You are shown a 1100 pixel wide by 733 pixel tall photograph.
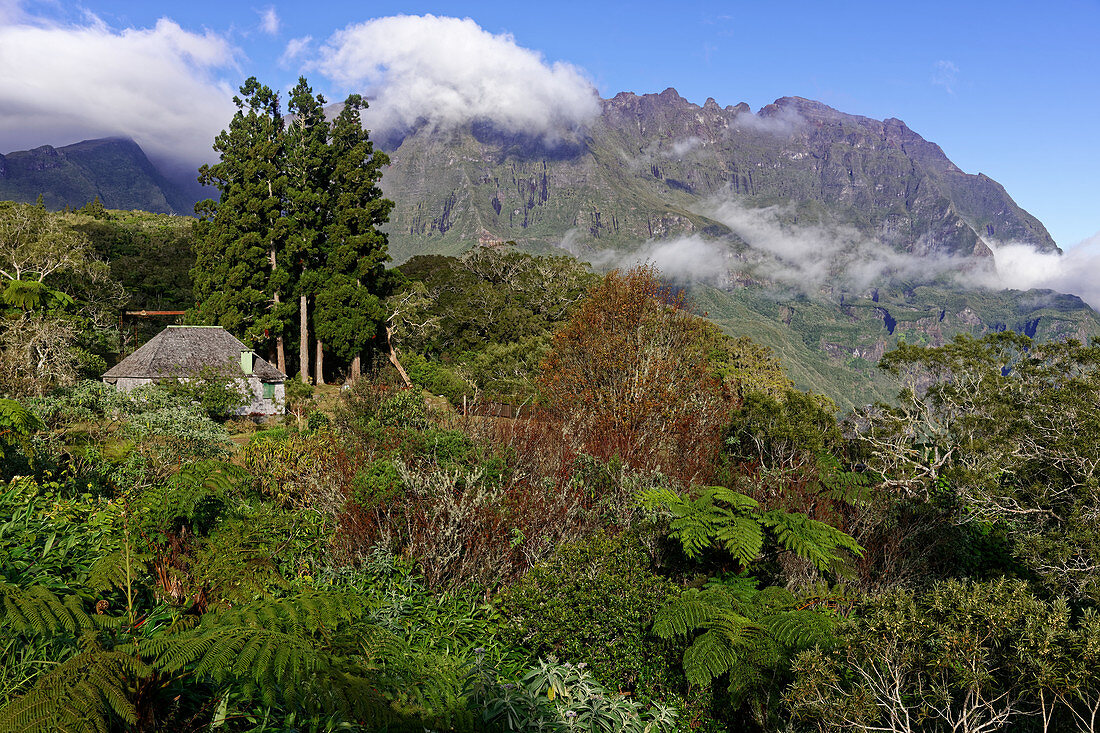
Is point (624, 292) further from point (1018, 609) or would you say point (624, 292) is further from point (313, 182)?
point (313, 182)

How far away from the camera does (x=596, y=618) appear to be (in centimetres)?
489

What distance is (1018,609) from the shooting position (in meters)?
3.17

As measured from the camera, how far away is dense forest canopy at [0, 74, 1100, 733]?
3088 mm

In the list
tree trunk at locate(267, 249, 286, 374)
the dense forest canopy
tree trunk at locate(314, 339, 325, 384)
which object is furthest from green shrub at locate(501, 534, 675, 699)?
tree trunk at locate(314, 339, 325, 384)

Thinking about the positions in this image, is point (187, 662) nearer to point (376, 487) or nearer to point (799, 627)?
point (376, 487)

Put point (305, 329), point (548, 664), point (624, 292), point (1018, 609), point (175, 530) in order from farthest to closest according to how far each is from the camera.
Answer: point (305, 329) < point (624, 292) < point (175, 530) < point (548, 664) < point (1018, 609)

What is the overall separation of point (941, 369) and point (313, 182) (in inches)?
1157

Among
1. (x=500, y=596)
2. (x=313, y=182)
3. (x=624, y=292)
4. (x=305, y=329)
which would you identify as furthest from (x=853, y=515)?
(x=313, y=182)

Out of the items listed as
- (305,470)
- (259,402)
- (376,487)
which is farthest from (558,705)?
(259,402)

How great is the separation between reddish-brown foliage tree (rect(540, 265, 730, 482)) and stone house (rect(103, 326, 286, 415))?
1290 cm

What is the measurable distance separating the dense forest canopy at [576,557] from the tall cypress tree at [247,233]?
1448 centimetres

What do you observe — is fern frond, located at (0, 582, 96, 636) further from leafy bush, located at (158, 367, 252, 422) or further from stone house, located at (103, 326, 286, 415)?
stone house, located at (103, 326, 286, 415)

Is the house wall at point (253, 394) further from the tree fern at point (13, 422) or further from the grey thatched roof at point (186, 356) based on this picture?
the tree fern at point (13, 422)

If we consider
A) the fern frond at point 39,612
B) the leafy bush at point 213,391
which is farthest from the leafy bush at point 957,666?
the leafy bush at point 213,391
